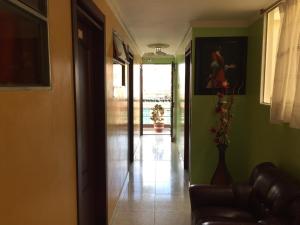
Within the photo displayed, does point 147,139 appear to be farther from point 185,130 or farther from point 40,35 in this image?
point 40,35

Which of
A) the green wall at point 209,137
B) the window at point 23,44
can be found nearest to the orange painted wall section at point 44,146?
the window at point 23,44

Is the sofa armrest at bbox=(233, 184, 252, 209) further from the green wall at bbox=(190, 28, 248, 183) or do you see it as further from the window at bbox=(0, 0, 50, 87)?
the window at bbox=(0, 0, 50, 87)

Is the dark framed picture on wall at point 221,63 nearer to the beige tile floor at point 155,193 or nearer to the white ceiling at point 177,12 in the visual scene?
the white ceiling at point 177,12

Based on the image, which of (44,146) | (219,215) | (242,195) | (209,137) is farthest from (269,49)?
(44,146)

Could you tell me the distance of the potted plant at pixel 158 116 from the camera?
349 inches

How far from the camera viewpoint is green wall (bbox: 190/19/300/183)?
130 inches

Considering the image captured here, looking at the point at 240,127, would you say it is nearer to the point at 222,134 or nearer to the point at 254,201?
the point at 222,134

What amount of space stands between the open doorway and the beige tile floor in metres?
2.88

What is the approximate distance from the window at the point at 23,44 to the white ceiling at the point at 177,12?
5.36 ft

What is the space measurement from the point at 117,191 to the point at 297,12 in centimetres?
273

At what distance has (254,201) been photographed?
97.3 inches

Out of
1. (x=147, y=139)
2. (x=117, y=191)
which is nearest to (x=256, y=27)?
(x=117, y=191)

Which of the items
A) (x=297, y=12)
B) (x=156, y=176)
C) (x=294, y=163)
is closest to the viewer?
(x=297, y=12)

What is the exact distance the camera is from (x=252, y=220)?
2.25 meters
